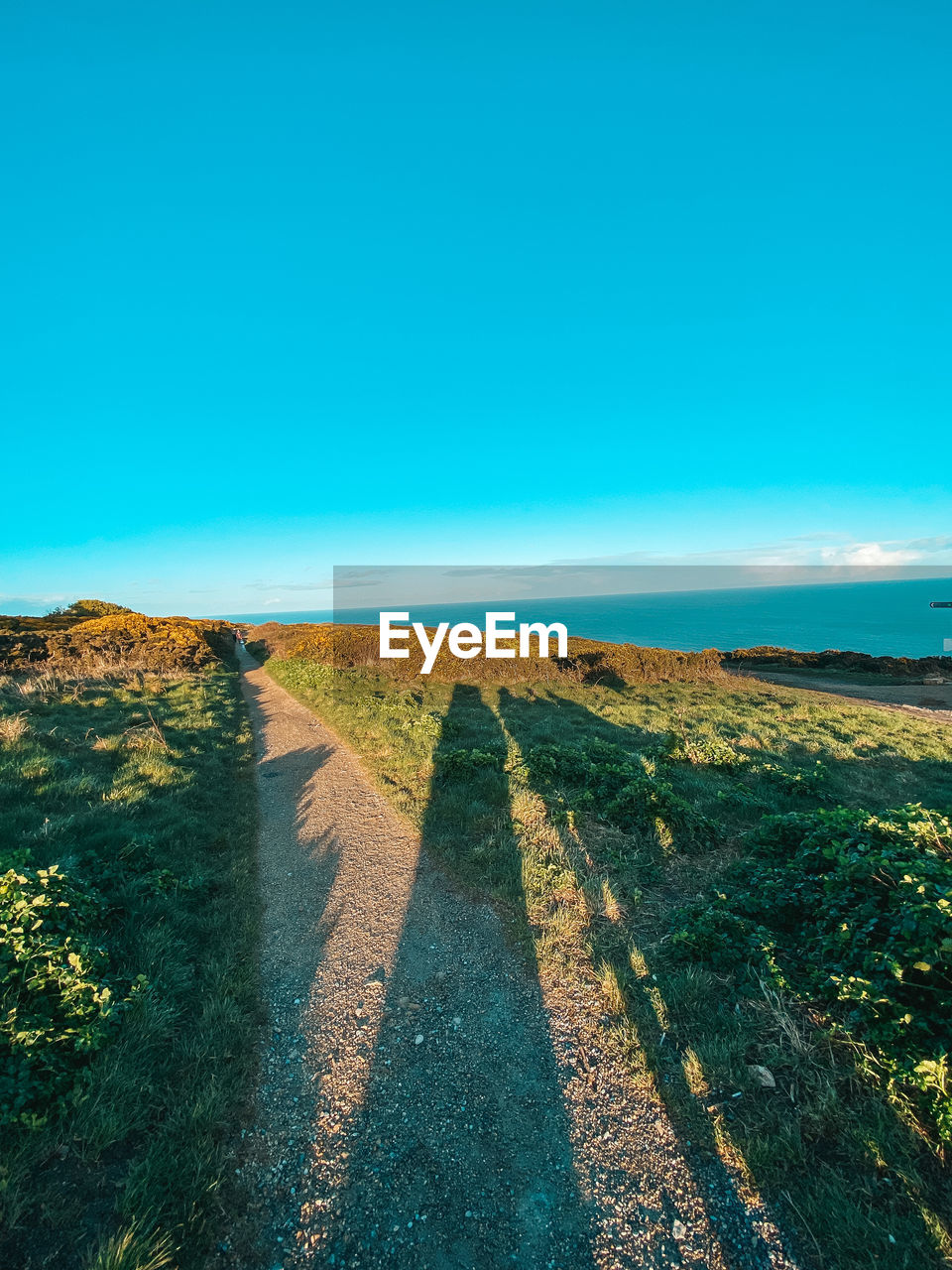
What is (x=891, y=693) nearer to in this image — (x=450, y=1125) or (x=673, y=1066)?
(x=673, y=1066)

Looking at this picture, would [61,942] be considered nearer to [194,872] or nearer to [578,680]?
[194,872]

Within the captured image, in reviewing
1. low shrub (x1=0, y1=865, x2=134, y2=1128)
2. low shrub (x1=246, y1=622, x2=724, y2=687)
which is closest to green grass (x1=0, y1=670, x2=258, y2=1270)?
low shrub (x1=0, y1=865, x2=134, y2=1128)

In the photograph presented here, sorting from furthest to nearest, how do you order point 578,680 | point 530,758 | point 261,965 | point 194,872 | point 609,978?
point 578,680 → point 530,758 → point 194,872 → point 261,965 → point 609,978

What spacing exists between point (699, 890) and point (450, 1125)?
424cm

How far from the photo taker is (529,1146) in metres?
3.66

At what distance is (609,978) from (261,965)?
155 inches

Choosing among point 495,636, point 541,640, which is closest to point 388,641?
point 495,636

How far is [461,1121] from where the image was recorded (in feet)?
12.6

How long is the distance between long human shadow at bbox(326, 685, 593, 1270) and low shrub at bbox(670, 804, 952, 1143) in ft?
6.82

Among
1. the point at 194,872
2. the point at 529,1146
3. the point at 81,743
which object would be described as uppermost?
the point at 81,743

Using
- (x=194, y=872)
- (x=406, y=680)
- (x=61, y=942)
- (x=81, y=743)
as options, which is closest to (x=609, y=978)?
(x=61, y=942)

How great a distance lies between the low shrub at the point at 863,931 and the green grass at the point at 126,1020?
4627 mm

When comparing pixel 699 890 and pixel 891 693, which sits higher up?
pixel 699 890

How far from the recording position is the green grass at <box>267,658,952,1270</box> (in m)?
3.23
